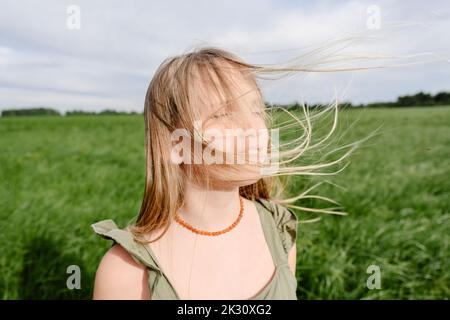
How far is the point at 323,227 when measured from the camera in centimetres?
305

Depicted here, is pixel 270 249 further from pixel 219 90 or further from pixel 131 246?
pixel 219 90

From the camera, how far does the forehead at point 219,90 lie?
3.89ft

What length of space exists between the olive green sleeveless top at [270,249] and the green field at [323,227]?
0.39 m

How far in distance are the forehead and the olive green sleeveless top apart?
422mm

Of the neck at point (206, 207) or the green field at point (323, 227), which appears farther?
the green field at point (323, 227)

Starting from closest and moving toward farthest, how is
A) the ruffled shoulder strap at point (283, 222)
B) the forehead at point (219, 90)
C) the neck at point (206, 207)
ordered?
the forehead at point (219, 90) → the neck at point (206, 207) → the ruffled shoulder strap at point (283, 222)

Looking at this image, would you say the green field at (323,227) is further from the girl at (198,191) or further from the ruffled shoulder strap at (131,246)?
the ruffled shoulder strap at (131,246)

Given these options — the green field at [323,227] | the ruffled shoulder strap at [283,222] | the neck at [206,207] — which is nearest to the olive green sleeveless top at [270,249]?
the ruffled shoulder strap at [283,222]

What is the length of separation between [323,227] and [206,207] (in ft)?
6.31

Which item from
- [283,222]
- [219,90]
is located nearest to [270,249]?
[283,222]

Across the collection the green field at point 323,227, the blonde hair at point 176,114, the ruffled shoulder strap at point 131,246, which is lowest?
the green field at point 323,227
